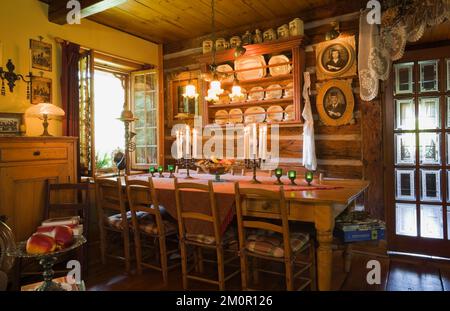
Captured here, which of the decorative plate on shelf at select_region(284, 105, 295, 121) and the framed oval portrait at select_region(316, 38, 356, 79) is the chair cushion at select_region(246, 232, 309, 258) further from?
the framed oval portrait at select_region(316, 38, 356, 79)

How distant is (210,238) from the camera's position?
2.47 m

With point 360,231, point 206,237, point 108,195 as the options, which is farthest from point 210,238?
point 108,195

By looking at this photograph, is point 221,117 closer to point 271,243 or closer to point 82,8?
point 82,8

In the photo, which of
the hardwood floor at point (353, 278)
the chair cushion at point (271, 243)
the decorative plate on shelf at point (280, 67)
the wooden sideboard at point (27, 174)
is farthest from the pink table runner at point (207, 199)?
the decorative plate on shelf at point (280, 67)

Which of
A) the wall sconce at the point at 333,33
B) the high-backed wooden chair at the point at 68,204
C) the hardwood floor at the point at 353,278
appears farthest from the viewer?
the wall sconce at the point at 333,33

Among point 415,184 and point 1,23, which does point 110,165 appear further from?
point 415,184

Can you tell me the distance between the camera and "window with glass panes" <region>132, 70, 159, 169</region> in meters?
4.78

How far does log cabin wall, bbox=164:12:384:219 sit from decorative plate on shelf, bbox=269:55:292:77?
0.77 feet

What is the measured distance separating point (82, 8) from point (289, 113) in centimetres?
251

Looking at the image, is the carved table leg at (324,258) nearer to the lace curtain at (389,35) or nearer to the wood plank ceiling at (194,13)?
the lace curtain at (389,35)

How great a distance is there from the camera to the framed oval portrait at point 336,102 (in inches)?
135

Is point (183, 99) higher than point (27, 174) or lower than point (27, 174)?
higher

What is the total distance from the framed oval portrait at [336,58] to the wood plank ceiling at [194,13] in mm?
410
